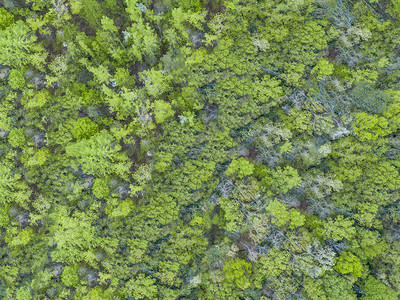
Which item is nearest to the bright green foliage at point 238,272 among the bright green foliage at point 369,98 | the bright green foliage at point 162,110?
the bright green foliage at point 162,110

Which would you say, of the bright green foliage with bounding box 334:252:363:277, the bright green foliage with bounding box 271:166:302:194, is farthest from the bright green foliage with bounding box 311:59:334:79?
the bright green foliage with bounding box 334:252:363:277

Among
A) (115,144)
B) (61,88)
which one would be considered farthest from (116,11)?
(115,144)

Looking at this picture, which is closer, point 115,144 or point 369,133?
point 369,133

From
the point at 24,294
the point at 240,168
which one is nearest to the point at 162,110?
the point at 240,168

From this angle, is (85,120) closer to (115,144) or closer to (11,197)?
(115,144)

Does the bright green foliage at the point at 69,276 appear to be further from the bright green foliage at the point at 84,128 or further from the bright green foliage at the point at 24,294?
the bright green foliage at the point at 84,128

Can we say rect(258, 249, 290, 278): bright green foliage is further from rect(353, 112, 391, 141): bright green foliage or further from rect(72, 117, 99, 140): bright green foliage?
rect(72, 117, 99, 140): bright green foliage
